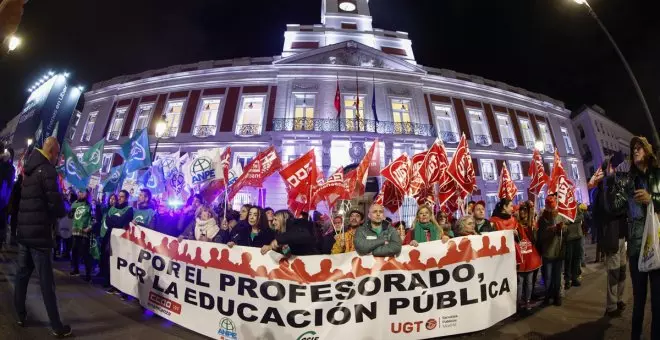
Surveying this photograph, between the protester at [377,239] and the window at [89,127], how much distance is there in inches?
1241

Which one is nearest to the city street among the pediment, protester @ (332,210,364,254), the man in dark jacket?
the man in dark jacket

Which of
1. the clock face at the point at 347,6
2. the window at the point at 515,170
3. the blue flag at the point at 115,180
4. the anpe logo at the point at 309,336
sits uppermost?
the clock face at the point at 347,6

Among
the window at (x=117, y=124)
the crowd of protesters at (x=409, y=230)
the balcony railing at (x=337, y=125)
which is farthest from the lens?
the window at (x=117, y=124)

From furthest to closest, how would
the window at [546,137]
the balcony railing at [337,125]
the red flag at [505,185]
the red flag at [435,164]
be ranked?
the window at [546,137], the balcony railing at [337,125], the red flag at [505,185], the red flag at [435,164]

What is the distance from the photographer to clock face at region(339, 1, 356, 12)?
29953mm

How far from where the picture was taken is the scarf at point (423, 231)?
4.55 meters

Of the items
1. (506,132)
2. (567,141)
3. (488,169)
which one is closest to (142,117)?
(488,169)

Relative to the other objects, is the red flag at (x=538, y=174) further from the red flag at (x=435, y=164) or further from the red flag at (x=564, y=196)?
the red flag at (x=435, y=164)

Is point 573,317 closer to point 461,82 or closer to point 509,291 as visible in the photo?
point 509,291

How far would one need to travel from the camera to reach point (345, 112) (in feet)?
75.9

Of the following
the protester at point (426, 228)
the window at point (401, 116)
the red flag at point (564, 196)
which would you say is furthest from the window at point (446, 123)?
the protester at point (426, 228)

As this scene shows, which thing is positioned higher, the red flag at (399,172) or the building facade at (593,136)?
the building facade at (593,136)

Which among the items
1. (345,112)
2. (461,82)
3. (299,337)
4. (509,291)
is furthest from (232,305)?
(461,82)

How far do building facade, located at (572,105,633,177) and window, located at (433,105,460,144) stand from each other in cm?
2585
